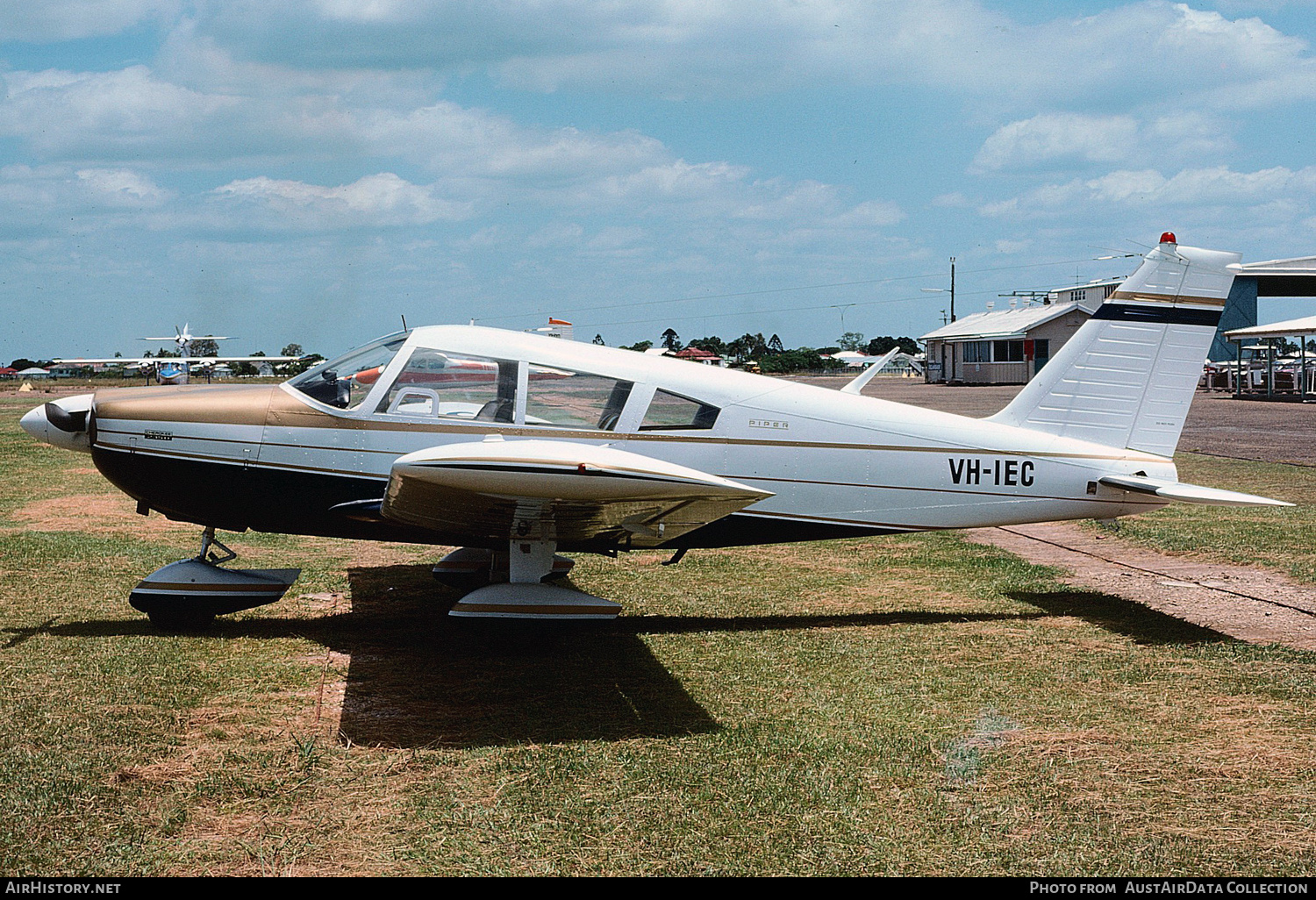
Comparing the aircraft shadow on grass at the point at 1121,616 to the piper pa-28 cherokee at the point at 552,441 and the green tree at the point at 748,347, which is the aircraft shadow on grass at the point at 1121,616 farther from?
the green tree at the point at 748,347

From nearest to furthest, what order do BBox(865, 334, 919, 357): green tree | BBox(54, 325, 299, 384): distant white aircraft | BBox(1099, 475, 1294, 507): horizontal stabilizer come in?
BBox(1099, 475, 1294, 507): horizontal stabilizer → BBox(54, 325, 299, 384): distant white aircraft → BBox(865, 334, 919, 357): green tree

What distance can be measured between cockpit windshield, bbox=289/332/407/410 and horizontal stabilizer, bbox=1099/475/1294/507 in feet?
A: 17.3

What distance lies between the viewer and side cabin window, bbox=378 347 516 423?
274 inches

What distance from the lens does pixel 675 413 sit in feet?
23.5

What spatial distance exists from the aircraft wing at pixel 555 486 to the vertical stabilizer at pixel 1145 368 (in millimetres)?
3540

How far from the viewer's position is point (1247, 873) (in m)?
3.83

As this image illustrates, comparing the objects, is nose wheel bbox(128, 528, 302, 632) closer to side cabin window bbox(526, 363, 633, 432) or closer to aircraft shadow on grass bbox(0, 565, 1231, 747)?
aircraft shadow on grass bbox(0, 565, 1231, 747)

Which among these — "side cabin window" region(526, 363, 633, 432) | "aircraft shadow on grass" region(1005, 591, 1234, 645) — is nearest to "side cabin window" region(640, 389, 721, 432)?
"side cabin window" region(526, 363, 633, 432)

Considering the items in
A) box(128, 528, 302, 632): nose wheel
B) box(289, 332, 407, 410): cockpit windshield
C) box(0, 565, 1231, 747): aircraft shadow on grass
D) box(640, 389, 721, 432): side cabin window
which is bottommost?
box(0, 565, 1231, 747): aircraft shadow on grass

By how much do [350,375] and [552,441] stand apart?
5.28 feet

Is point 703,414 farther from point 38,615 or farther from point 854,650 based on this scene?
point 38,615

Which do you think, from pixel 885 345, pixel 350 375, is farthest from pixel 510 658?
pixel 885 345

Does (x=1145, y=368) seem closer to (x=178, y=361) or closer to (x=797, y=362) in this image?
(x=178, y=361)

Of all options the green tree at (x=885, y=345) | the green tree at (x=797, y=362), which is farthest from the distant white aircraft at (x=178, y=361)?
the green tree at (x=885, y=345)
